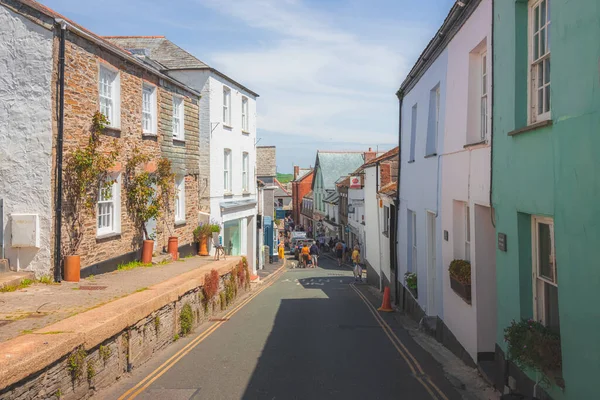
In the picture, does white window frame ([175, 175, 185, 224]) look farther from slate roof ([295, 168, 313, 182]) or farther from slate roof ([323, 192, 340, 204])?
slate roof ([295, 168, 313, 182])

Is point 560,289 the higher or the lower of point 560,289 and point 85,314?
the higher

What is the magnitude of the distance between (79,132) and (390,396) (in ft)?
29.2

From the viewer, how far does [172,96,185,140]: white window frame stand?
19.6 m

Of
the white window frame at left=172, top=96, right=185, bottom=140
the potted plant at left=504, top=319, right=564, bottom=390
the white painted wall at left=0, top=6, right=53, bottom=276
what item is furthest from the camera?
the white window frame at left=172, top=96, right=185, bottom=140

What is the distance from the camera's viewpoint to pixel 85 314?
8.50 meters

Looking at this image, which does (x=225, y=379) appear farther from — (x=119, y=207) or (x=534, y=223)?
(x=119, y=207)

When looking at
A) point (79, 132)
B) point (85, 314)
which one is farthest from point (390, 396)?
point (79, 132)

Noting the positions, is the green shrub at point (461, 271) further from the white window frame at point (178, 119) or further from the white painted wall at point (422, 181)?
the white window frame at point (178, 119)

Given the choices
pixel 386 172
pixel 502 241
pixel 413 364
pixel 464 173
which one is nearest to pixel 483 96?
pixel 464 173

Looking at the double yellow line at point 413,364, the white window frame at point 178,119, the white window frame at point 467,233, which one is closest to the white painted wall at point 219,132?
the white window frame at point 178,119

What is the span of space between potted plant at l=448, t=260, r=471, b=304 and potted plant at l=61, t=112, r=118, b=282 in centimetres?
793

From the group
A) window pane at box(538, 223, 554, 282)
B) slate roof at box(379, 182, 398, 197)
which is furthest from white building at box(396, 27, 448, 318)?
window pane at box(538, 223, 554, 282)

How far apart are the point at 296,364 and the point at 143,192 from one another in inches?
316

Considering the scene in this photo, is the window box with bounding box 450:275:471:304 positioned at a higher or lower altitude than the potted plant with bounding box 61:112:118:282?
lower
